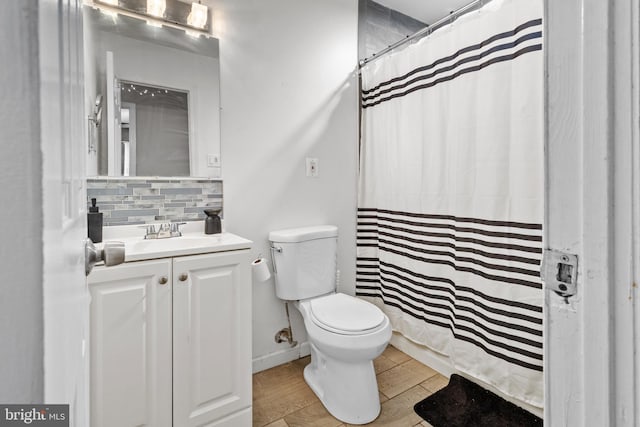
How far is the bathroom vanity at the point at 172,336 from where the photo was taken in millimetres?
1112

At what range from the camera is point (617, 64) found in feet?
1.20

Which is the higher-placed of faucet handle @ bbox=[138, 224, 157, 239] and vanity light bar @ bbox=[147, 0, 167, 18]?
vanity light bar @ bbox=[147, 0, 167, 18]

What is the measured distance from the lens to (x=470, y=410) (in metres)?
1.51

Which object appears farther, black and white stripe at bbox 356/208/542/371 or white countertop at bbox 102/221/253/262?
black and white stripe at bbox 356/208/542/371

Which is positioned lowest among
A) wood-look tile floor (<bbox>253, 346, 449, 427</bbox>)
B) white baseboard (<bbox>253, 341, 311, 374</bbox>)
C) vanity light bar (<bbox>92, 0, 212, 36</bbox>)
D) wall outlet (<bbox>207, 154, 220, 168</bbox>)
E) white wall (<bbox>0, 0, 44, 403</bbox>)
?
wood-look tile floor (<bbox>253, 346, 449, 427</bbox>)

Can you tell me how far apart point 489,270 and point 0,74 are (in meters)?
1.71

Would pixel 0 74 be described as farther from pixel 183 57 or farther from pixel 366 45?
pixel 366 45

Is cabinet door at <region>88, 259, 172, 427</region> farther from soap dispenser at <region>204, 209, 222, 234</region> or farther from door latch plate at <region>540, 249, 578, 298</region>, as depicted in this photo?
door latch plate at <region>540, 249, 578, 298</region>

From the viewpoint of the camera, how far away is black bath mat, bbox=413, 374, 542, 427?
1428 mm

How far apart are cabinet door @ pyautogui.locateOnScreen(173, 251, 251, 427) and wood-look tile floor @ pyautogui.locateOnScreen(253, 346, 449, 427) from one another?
24 centimetres

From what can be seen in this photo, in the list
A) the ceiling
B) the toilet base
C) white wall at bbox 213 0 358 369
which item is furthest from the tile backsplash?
the ceiling

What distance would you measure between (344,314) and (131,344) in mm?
932

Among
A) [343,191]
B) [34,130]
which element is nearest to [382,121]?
[343,191]

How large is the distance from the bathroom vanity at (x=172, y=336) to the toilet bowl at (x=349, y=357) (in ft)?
1.21
